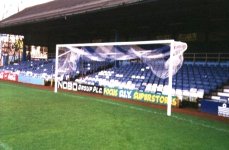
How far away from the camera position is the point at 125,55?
18641mm

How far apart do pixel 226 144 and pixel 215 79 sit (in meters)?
8.71

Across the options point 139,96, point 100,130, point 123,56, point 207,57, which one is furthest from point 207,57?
point 100,130

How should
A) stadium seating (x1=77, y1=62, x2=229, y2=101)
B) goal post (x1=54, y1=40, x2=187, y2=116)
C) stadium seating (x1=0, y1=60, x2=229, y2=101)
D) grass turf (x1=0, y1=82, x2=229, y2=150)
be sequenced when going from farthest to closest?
stadium seating (x1=77, y1=62, x2=229, y2=101) → stadium seating (x1=0, y1=60, x2=229, y2=101) → goal post (x1=54, y1=40, x2=187, y2=116) → grass turf (x1=0, y1=82, x2=229, y2=150)

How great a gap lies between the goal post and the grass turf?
2910mm

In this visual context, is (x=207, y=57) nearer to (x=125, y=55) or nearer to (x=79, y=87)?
(x=125, y=55)

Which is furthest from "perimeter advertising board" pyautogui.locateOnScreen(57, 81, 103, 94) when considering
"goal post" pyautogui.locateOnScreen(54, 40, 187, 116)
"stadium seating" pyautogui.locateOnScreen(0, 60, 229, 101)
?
"goal post" pyautogui.locateOnScreen(54, 40, 187, 116)

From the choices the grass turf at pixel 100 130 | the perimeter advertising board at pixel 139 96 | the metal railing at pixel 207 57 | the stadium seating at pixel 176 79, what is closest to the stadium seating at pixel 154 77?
the stadium seating at pixel 176 79

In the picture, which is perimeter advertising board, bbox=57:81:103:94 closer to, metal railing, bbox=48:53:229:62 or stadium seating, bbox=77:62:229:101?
stadium seating, bbox=77:62:229:101

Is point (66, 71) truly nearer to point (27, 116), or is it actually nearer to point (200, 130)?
point (27, 116)

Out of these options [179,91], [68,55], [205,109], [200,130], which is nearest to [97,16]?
[68,55]

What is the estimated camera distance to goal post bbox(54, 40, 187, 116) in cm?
1403

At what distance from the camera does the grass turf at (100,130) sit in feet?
24.0

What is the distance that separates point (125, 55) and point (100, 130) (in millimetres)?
10162

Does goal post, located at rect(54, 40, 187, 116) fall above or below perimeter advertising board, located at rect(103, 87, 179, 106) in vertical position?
above
